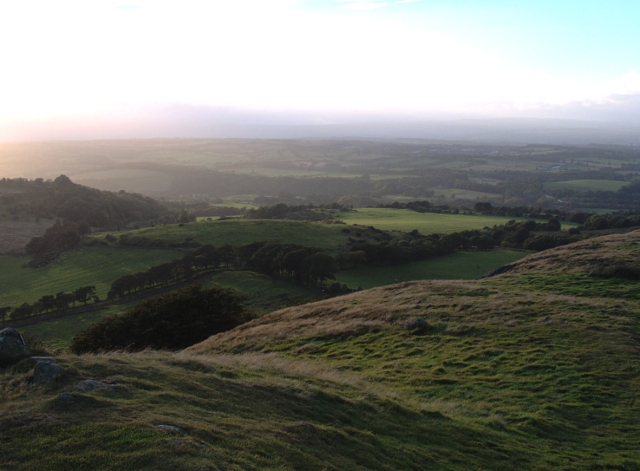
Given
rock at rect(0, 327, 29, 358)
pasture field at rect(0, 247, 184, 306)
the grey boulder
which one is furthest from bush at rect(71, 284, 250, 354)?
pasture field at rect(0, 247, 184, 306)

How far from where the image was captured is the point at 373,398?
10.7 m

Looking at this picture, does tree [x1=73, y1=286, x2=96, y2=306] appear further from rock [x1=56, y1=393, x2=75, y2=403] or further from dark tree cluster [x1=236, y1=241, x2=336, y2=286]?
rock [x1=56, y1=393, x2=75, y2=403]

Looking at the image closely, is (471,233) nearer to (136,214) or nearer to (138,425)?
(138,425)

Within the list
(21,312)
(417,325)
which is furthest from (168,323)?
(21,312)

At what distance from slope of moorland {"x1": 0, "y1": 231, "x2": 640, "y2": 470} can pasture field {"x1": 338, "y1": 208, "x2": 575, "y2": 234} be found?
52.7m

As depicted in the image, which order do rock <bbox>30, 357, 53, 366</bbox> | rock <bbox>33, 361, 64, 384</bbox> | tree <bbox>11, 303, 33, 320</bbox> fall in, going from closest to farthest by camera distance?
rock <bbox>33, 361, 64, 384</bbox>, rock <bbox>30, 357, 53, 366</bbox>, tree <bbox>11, 303, 33, 320</bbox>

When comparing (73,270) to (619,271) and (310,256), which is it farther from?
(619,271)

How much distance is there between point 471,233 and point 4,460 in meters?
63.8

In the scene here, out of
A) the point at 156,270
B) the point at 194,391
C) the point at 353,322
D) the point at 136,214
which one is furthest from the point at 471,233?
the point at 136,214

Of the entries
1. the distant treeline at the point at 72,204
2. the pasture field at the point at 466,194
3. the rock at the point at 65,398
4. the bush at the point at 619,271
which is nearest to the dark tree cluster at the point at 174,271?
the bush at the point at 619,271

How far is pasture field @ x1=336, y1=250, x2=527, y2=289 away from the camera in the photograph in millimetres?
44812

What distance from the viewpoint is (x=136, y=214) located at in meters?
103

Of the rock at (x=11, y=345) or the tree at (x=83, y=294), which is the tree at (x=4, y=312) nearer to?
the tree at (x=83, y=294)

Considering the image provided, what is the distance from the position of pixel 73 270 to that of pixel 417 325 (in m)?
52.3
